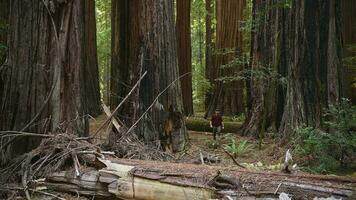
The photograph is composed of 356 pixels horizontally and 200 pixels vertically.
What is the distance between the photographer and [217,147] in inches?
Answer: 438

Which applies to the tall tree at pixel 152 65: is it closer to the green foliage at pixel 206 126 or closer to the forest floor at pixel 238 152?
the forest floor at pixel 238 152

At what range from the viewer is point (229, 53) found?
54.0ft

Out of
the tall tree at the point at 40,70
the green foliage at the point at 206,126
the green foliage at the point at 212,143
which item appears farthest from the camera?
the green foliage at the point at 206,126

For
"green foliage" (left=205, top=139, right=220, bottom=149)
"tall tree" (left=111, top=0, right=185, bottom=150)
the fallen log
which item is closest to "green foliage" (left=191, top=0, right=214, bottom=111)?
"green foliage" (left=205, top=139, right=220, bottom=149)

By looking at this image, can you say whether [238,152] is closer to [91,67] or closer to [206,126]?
[206,126]

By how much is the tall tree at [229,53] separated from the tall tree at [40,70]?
1026 cm

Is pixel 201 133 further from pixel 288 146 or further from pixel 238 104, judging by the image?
pixel 288 146

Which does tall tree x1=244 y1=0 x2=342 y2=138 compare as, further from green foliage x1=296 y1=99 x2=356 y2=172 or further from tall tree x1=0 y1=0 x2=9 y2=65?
tall tree x1=0 y1=0 x2=9 y2=65

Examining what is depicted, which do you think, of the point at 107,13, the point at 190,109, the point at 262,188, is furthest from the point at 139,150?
the point at 107,13

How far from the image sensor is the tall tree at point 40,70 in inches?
248

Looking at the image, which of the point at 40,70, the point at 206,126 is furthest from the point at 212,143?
the point at 40,70

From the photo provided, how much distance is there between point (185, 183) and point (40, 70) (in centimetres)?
283

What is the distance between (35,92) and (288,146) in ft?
17.8

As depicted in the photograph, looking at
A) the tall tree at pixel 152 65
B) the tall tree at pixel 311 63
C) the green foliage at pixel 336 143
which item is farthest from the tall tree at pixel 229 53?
the green foliage at pixel 336 143
